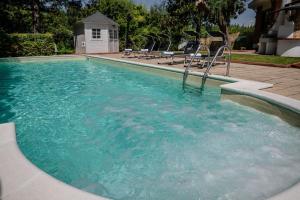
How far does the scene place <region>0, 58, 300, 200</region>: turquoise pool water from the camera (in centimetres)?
302

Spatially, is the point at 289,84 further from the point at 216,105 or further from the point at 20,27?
the point at 20,27

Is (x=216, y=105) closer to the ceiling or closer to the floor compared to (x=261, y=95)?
closer to the floor

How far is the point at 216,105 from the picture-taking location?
6.05 meters

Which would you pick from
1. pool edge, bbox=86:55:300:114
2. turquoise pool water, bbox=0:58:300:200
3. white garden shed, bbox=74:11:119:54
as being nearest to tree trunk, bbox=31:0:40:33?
white garden shed, bbox=74:11:119:54

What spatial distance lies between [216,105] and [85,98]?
3.60 meters

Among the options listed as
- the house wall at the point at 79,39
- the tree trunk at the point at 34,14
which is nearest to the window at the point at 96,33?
the house wall at the point at 79,39

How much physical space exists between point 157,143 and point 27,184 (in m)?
2.48

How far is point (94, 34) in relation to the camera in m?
21.9

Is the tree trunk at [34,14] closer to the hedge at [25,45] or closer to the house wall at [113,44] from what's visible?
the hedge at [25,45]

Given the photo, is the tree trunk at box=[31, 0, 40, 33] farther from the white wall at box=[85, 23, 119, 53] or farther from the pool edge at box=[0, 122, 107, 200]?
the pool edge at box=[0, 122, 107, 200]

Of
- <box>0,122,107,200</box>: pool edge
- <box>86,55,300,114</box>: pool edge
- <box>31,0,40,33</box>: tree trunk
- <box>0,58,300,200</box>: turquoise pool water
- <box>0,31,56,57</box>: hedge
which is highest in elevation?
<box>31,0,40,33</box>: tree trunk

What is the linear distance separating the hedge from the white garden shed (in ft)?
10.5

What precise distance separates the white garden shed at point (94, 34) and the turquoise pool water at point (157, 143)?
15053 mm

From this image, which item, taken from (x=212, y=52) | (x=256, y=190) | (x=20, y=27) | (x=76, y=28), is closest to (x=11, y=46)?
(x=76, y=28)
